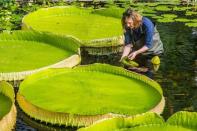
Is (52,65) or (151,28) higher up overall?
(151,28)

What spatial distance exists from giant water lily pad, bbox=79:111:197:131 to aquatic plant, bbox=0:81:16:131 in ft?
3.98

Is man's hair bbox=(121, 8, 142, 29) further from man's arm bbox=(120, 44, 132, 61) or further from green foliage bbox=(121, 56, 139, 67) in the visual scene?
green foliage bbox=(121, 56, 139, 67)

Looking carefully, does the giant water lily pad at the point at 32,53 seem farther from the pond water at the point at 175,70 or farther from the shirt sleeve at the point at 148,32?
the shirt sleeve at the point at 148,32

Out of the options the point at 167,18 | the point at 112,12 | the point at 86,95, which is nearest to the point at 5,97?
the point at 86,95

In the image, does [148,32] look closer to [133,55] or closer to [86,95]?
[133,55]

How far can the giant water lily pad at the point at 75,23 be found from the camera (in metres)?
9.81

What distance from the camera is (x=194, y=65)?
8352 mm

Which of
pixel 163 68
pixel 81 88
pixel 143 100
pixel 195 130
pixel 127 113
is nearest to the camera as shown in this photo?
pixel 195 130

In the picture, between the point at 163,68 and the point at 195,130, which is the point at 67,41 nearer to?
the point at 163,68

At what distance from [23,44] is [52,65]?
1561 millimetres

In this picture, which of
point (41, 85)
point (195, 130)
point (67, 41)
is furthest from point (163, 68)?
point (195, 130)

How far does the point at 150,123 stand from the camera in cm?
538

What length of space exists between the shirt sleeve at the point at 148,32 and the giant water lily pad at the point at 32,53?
1.23 metres

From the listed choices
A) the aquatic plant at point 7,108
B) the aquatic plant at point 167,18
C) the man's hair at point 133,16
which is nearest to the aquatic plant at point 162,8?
the aquatic plant at point 167,18
